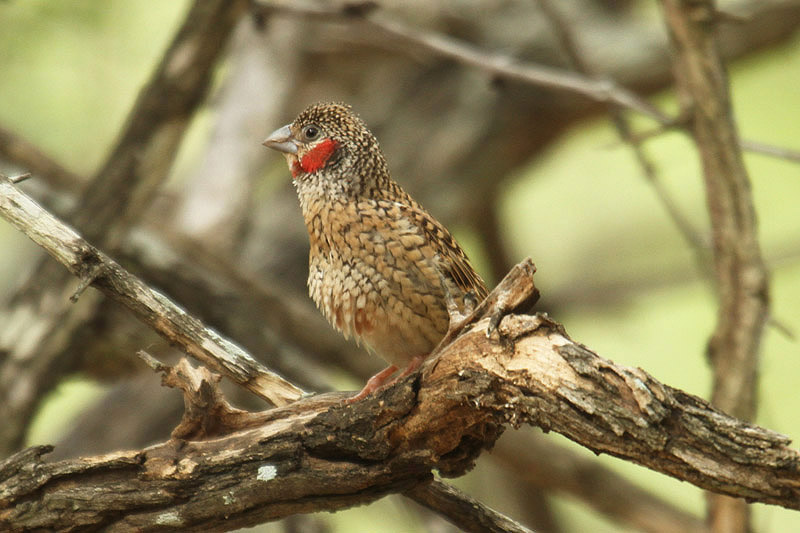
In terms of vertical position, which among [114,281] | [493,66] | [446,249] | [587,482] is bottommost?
[114,281]

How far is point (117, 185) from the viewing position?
16.5 feet

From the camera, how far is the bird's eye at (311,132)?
178 inches

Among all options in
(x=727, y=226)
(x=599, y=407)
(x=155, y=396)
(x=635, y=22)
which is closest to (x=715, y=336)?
(x=727, y=226)

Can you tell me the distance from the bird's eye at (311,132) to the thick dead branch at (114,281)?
5.17 ft

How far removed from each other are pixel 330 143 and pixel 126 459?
73.5 inches

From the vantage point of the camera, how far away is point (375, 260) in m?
3.88

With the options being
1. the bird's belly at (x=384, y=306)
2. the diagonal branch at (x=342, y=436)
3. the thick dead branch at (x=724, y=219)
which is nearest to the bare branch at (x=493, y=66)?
the thick dead branch at (x=724, y=219)

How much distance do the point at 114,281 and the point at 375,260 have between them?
1163 mm

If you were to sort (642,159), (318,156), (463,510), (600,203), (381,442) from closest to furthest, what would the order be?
(381,442) < (463,510) < (318,156) < (642,159) < (600,203)

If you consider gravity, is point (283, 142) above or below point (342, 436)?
above

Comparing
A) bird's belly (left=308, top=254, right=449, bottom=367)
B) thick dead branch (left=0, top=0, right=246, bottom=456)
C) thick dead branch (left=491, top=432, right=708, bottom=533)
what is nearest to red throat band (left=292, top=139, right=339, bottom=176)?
bird's belly (left=308, top=254, right=449, bottom=367)

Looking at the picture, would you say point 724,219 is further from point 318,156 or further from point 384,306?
point 318,156

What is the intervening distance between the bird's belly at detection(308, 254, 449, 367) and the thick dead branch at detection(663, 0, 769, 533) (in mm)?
1578

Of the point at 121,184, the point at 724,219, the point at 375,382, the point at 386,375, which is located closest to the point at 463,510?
the point at 375,382
